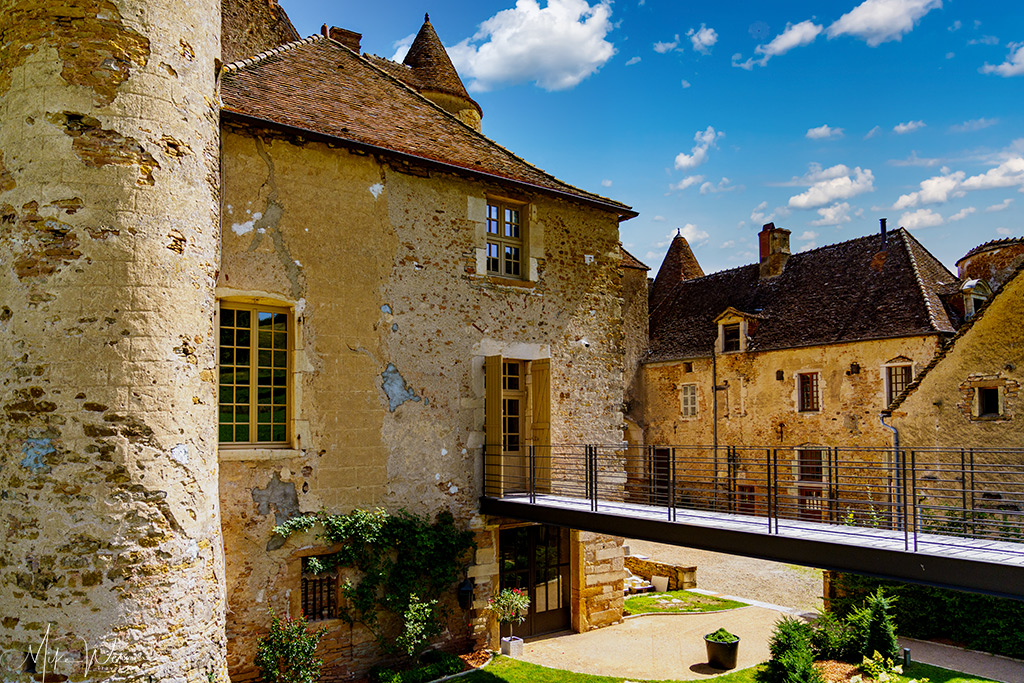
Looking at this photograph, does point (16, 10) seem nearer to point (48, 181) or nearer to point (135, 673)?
point (48, 181)

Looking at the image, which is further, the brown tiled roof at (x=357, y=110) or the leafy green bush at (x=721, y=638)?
the leafy green bush at (x=721, y=638)

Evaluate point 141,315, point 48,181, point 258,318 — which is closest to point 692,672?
point 258,318

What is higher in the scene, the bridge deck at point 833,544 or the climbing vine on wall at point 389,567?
the bridge deck at point 833,544

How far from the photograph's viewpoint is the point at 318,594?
952cm

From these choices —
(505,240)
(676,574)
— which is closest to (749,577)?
(676,574)

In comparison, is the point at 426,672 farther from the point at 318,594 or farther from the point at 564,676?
the point at 564,676

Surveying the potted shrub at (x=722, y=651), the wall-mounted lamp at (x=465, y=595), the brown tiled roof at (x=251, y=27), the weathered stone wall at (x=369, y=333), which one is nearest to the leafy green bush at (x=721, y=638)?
the potted shrub at (x=722, y=651)

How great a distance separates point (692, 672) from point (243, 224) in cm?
902

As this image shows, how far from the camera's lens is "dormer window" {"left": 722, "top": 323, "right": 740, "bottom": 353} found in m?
23.4

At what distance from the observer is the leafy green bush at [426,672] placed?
931 centimetres

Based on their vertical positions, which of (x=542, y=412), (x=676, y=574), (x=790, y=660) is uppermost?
(x=542, y=412)

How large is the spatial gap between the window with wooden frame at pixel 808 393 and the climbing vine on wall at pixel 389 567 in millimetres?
14522

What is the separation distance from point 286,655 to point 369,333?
14.1ft

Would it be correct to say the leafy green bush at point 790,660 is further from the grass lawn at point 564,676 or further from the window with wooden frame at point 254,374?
the window with wooden frame at point 254,374
